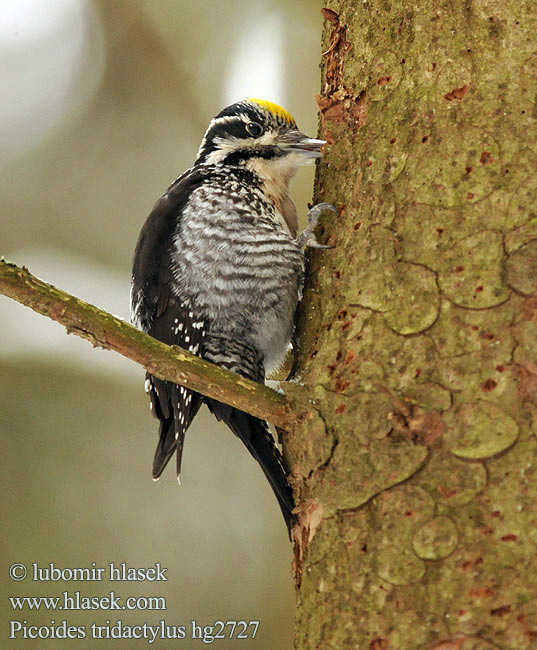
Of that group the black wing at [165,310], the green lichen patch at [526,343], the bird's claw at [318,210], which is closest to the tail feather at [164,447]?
the black wing at [165,310]

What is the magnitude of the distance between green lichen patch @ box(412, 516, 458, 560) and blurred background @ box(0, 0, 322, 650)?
3.27 m

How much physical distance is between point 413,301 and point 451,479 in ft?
1.28

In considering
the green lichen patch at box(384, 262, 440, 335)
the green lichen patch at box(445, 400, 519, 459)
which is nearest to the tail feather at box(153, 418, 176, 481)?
the green lichen patch at box(384, 262, 440, 335)

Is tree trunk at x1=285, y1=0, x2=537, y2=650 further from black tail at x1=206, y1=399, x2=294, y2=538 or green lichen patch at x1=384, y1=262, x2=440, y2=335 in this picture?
black tail at x1=206, y1=399, x2=294, y2=538

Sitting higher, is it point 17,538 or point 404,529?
point 404,529

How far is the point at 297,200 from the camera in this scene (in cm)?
496

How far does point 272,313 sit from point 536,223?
3.18 feet

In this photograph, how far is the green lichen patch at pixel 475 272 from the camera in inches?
62.0

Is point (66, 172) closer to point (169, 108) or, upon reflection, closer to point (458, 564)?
point (169, 108)

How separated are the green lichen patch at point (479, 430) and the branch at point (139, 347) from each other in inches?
15.7

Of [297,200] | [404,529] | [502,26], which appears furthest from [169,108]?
[404,529]

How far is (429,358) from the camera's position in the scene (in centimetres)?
159

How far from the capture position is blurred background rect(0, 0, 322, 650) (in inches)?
183

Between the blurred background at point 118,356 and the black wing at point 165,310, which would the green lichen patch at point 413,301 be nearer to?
the black wing at point 165,310
